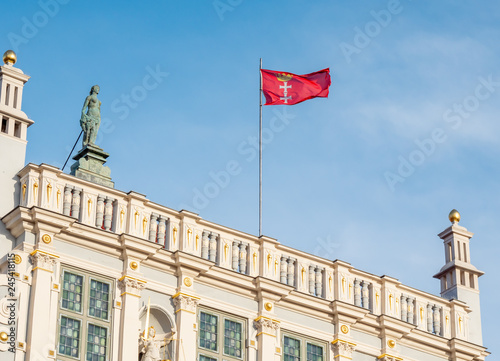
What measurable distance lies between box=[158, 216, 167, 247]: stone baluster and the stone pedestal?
190 cm

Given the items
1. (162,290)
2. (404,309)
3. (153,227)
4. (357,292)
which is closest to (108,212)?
(153,227)

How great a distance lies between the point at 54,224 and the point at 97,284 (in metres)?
1.99

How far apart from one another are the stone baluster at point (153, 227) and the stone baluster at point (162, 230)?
0.12m

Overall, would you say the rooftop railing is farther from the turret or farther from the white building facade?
the turret

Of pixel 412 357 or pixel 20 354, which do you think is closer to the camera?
pixel 20 354

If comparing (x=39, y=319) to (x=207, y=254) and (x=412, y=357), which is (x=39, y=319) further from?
(x=412, y=357)

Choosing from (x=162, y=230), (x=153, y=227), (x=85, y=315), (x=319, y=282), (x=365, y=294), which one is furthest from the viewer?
(x=365, y=294)

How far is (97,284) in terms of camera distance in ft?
122

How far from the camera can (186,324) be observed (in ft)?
125

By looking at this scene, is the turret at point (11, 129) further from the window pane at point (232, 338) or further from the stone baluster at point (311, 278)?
the stone baluster at point (311, 278)

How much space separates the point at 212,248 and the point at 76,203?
429 centimetres

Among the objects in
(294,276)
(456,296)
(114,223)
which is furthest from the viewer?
(456,296)

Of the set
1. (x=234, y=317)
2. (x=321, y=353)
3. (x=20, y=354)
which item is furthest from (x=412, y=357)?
(x=20, y=354)

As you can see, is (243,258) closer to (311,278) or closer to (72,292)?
(311,278)
